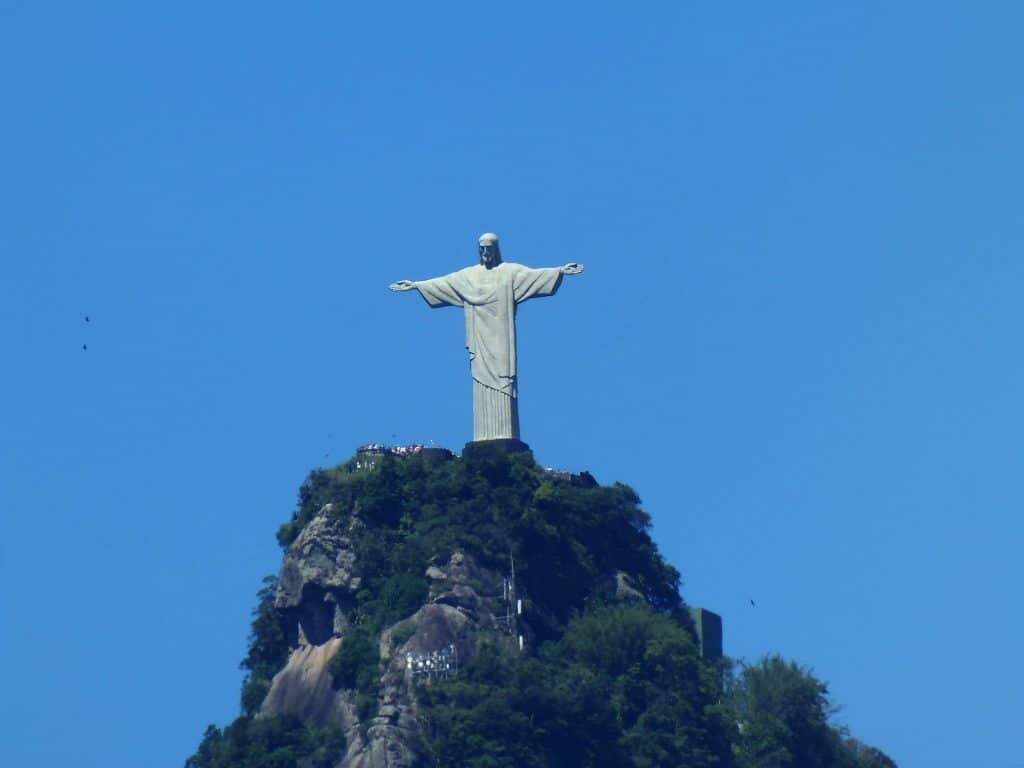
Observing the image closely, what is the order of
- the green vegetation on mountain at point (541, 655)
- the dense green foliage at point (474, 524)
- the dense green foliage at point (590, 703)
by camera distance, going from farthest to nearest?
the dense green foliage at point (474, 524) → the green vegetation on mountain at point (541, 655) → the dense green foliage at point (590, 703)

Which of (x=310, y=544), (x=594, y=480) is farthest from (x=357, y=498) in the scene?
(x=594, y=480)

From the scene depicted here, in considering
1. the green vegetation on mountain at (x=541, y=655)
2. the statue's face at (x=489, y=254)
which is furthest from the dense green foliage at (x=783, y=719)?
the statue's face at (x=489, y=254)

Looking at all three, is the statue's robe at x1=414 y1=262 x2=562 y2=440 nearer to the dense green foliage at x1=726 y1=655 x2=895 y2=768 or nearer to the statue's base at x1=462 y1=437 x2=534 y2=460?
the statue's base at x1=462 y1=437 x2=534 y2=460

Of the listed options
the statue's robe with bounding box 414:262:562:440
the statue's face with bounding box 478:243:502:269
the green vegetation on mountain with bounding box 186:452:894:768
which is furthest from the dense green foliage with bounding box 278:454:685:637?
the statue's face with bounding box 478:243:502:269

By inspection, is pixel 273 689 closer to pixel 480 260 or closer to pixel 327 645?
pixel 327 645

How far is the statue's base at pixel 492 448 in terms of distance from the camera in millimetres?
78438

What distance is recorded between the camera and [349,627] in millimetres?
76938

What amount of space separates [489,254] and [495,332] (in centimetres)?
215

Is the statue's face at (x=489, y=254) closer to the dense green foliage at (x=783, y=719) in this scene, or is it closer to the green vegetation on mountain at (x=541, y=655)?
the green vegetation on mountain at (x=541, y=655)

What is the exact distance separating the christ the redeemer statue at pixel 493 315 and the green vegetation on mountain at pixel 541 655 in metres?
1.33

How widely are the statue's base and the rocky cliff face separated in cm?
310

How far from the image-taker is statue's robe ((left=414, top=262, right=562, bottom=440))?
79250mm

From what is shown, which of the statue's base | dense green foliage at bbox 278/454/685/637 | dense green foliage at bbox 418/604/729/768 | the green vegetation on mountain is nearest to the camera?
dense green foliage at bbox 418/604/729/768

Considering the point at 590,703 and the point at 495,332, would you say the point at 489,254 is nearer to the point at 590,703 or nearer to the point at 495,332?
the point at 495,332
